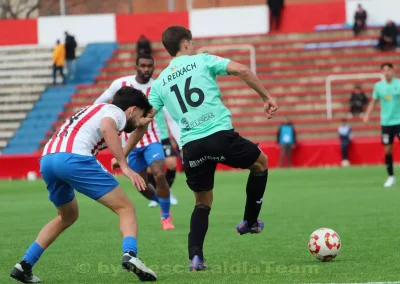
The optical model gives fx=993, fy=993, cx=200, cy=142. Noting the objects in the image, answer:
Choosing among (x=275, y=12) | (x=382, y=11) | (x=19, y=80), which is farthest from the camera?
(x=19, y=80)

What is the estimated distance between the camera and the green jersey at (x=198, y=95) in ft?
28.2

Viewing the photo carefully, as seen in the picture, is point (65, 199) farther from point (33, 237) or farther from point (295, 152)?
point (295, 152)

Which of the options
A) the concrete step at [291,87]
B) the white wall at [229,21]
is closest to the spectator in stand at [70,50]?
the concrete step at [291,87]

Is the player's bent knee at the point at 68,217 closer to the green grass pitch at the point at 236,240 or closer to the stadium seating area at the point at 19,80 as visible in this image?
the green grass pitch at the point at 236,240

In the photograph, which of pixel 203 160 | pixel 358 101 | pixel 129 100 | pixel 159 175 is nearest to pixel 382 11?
pixel 358 101

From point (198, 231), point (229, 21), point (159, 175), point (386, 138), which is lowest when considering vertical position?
point (386, 138)

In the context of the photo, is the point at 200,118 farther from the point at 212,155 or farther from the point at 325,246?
the point at 325,246

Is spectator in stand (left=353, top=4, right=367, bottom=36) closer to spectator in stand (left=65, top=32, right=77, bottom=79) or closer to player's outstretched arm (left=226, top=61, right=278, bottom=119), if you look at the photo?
spectator in stand (left=65, top=32, right=77, bottom=79)

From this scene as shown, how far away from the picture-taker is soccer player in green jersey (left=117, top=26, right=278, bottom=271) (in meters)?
8.60

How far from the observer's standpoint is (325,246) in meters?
9.08

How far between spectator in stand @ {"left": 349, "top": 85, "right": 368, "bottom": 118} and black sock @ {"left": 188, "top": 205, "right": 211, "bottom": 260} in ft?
74.7

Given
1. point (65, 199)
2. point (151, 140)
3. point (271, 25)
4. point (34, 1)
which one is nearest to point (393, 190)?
point (151, 140)

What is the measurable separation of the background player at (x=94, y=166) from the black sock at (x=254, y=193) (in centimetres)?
134

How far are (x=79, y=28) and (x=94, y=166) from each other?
1255 inches
